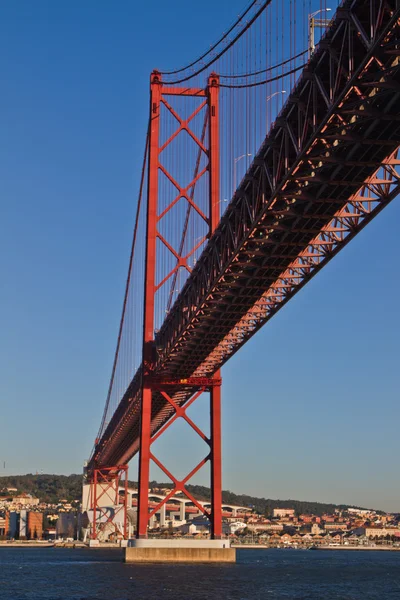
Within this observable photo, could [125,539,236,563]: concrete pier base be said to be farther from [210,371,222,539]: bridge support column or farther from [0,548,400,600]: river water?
[210,371,222,539]: bridge support column

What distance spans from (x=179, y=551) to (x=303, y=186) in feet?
63.8

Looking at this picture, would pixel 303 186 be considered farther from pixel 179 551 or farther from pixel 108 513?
pixel 108 513

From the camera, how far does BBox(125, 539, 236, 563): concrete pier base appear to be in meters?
38.0

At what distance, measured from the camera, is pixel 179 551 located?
3797 cm

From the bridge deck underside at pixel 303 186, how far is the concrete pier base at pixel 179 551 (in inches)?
273

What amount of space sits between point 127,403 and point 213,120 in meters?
18.6

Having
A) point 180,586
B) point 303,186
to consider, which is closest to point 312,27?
point 303,186

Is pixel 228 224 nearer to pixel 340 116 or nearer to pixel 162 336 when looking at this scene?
pixel 340 116

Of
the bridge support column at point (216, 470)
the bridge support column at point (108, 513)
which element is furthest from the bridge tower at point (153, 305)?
the bridge support column at point (108, 513)

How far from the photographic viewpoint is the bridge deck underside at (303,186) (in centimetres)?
1720

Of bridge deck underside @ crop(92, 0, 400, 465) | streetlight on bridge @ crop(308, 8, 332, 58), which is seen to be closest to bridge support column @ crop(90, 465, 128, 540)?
bridge deck underside @ crop(92, 0, 400, 465)

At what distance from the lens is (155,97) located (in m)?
44.1

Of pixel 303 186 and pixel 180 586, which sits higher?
pixel 303 186

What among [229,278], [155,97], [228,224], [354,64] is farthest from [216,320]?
[354,64]
